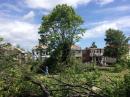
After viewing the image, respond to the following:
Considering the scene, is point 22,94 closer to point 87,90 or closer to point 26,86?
point 26,86

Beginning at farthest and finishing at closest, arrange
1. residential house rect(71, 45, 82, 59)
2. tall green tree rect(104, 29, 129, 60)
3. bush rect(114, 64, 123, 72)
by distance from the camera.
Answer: tall green tree rect(104, 29, 129, 60) < residential house rect(71, 45, 82, 59) < bush rect(114, 64, 123, 72)

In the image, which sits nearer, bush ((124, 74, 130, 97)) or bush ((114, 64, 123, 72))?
bush ((124, 74, 130, 97))

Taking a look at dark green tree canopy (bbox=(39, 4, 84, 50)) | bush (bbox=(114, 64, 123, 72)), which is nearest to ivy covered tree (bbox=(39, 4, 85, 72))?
dark green tree canopy (bbox=(39, 4, 84, 50))

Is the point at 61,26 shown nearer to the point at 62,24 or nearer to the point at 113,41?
the point at 62,24

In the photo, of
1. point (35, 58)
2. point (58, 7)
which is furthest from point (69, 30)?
point (35, 58)

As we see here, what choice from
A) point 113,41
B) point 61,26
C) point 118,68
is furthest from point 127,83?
point 113,41

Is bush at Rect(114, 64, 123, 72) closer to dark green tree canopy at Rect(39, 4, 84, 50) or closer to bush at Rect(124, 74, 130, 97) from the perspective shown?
bush at Rect(124, 74, 130, 97)

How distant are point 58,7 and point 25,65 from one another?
64.3 m

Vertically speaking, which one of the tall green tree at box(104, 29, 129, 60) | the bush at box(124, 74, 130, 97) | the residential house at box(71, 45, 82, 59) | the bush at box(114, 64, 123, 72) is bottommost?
the bush at box(124, 74, 130, 97)

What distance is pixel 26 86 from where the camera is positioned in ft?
27.2

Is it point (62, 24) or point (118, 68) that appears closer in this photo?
point (118, 68)

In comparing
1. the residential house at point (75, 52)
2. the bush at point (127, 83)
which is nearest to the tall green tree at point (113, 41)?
the residential house at point (75, 52)

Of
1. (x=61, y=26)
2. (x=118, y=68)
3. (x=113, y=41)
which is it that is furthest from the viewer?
(x=113, y=41)

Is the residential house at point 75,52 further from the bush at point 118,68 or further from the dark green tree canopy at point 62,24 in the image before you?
the bush at point 118,68
